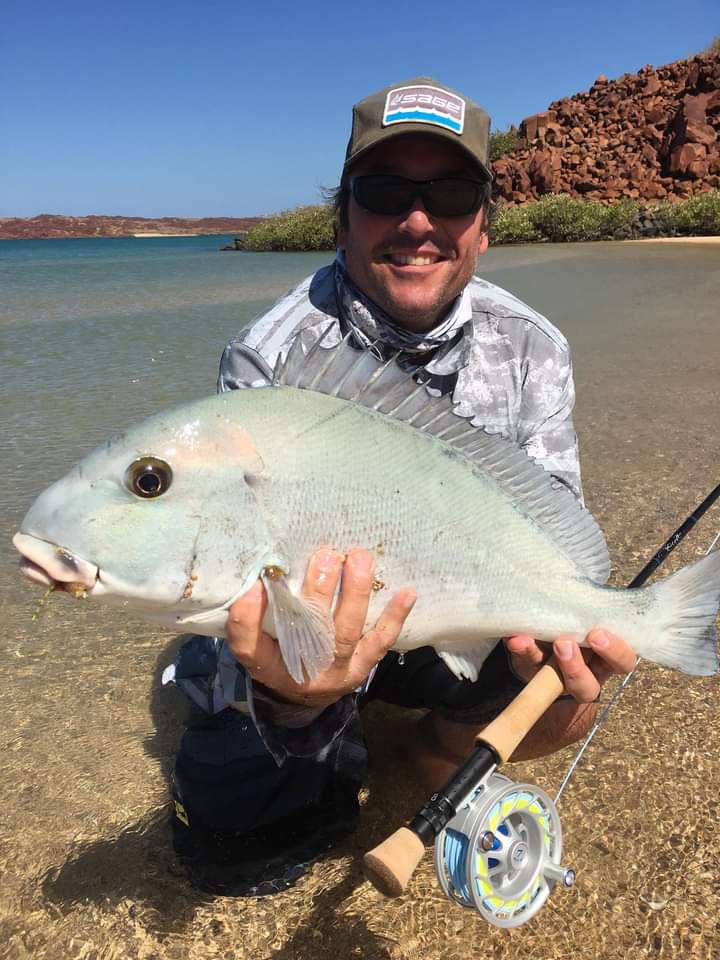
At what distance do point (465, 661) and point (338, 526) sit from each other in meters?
0.69

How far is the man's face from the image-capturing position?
2830 millimetres

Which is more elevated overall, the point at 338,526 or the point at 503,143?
the point at 503,143

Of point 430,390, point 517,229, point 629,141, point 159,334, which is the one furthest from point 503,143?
point 430,390

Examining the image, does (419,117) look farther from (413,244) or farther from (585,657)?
(585,657)

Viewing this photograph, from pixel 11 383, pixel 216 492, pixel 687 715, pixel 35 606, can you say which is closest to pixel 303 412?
pixel 216 492

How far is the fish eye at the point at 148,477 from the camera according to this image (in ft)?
5.81

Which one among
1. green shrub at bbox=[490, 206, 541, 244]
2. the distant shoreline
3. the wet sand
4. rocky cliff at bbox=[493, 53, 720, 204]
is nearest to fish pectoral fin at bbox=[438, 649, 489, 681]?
the wet sand

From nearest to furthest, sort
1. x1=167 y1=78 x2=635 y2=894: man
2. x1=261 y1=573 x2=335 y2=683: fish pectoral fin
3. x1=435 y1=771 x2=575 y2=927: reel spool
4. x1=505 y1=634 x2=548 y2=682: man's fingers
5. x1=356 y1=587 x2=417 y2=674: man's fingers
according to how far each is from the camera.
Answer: x1=435 y1=771 x2=575 y2=927: reel spool < x1=261 y1=573 x2=335 y2=683: fish pectoral fin < x1=356 y1=587 x2=417 y2=674: man's fingers < x1=505 y1=634 x2=548 y2=682: man's fingers < x1=167 y1=78 x2=635 y2=894: man

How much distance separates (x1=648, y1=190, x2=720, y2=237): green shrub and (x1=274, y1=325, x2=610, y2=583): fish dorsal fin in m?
34.9

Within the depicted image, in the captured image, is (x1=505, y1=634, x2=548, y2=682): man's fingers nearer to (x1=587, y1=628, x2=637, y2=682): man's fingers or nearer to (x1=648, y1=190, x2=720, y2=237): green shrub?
(x1=587, y1=628, x2=637, y2=682): man's fingers

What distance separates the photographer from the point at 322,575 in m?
1.87

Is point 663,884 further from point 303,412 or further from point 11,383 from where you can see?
point 11,383

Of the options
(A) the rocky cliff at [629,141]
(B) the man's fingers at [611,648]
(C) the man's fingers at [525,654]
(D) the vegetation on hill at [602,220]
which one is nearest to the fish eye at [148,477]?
(C) the man's fingers at [525,654]

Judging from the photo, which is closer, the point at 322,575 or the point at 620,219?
the point at 322,575
